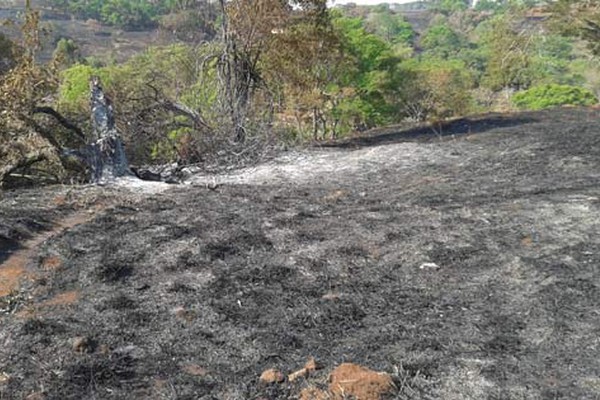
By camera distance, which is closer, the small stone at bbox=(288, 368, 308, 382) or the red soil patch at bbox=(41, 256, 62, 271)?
the small stone at bbox=(288, 368, 308, 382)

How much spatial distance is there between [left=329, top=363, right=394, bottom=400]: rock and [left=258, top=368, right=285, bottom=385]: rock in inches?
9.9

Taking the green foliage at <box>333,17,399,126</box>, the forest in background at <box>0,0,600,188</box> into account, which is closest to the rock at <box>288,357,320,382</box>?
the forest in background at <box>0,0,600,188</box>

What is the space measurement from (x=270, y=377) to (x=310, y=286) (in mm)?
1158

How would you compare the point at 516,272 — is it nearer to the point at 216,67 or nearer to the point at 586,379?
the point at 586,379

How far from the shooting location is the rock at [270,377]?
290 centimetres

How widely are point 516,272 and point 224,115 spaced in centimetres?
616

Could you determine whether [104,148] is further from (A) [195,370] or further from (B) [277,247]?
(A) [195,370]

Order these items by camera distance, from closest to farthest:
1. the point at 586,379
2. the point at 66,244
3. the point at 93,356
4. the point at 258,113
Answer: the point at 586,379, the point at 93,356, the point at 66,244, the point at 258,113

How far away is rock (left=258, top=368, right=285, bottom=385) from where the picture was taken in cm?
290

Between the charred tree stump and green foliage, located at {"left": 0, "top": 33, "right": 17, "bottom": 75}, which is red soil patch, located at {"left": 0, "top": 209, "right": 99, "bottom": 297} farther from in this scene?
green foliage, located at {"left": 0, "top": 33, "right": 17, "bottom": 75}

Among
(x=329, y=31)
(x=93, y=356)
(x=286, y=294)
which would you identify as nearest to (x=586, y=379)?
(x=286, y=294)

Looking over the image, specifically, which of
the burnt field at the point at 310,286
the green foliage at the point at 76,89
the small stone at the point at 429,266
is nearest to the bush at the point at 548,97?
the green foliage at the point at 76,89

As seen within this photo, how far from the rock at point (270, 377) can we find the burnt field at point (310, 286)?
1.9 inches

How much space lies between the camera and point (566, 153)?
705cm
